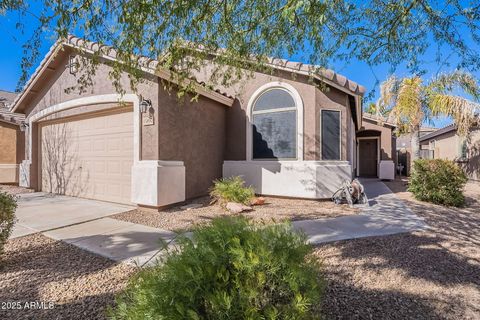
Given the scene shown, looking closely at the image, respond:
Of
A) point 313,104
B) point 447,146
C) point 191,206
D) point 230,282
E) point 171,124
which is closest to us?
point 230,282

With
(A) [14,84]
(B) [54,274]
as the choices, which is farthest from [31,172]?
(B) [54,274]

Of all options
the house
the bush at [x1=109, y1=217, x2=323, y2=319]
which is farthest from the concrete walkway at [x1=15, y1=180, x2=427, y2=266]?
the bush at [x1=109, y1=217, x2=323, y2=319]

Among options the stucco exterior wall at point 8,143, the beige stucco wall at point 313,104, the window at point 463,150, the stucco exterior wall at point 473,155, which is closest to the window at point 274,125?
the beige stucco wall at point 313,104

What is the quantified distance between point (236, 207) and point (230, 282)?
534 centimetres

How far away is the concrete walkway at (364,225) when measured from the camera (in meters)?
4.96

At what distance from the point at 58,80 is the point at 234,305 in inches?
443

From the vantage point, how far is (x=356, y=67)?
219 inches

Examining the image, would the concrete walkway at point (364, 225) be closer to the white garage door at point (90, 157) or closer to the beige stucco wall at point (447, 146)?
the white garage door at point (90, 157)

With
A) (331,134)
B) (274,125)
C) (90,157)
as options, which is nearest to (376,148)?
(331,134)

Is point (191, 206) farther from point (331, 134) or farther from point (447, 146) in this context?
point (447, 146)

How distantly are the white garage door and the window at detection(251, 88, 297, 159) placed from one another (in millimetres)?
4438

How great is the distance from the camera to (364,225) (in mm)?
5613

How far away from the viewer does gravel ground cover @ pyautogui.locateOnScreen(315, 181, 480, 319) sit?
265cm

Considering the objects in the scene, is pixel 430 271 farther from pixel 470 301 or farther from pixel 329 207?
pixel 329 207
